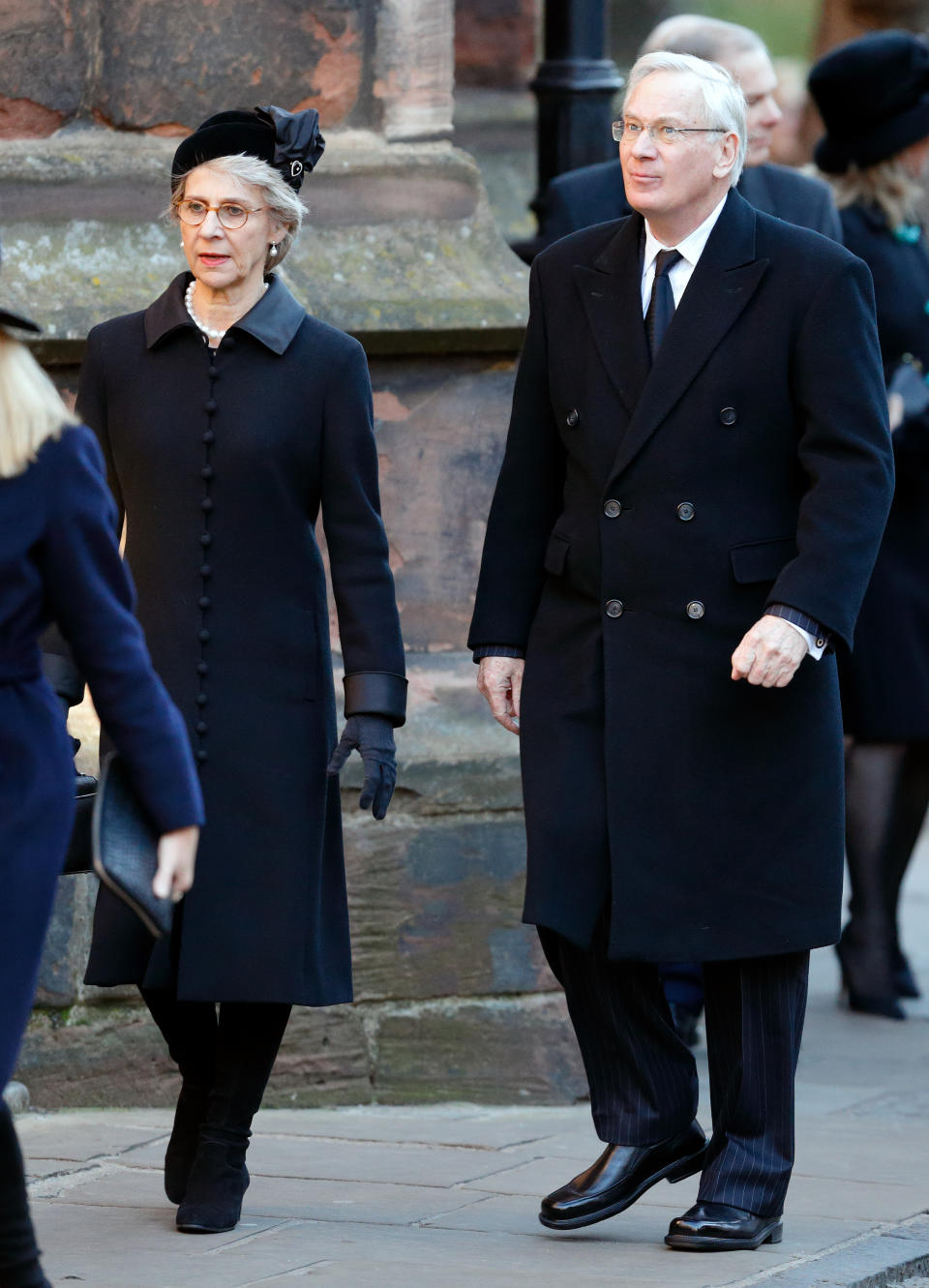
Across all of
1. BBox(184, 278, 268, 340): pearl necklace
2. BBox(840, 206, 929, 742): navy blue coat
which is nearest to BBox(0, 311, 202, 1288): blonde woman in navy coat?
BBox(184, 278, 268, 340): pearl necklace

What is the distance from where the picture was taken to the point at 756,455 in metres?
4.13

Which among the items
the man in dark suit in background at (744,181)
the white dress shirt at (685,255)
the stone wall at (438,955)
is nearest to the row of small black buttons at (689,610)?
the white dress shirt at (685,255)

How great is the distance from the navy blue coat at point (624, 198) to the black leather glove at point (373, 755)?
1934mm

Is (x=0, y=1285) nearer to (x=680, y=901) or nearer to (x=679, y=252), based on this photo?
(x=680, y=901)

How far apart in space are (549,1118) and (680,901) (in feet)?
4.26

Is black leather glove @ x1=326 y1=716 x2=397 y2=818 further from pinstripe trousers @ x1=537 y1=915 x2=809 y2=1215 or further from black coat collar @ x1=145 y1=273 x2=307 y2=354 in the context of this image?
black coat collar @ x1=145 y1=273 x2=307 y2=354

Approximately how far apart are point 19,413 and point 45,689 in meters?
0.38

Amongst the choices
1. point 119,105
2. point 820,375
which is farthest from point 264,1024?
point 119,105

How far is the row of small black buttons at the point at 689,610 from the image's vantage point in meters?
4.11

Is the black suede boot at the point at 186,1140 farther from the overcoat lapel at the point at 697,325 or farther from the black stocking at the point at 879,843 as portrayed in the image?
the black stocking at the point at 879,843

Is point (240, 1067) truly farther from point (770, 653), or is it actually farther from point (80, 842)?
point (770, 653)

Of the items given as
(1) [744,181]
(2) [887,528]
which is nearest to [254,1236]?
(1) [744,181]

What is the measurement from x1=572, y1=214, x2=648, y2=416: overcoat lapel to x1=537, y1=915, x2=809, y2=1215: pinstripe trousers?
89 centimetres

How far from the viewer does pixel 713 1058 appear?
426cm
